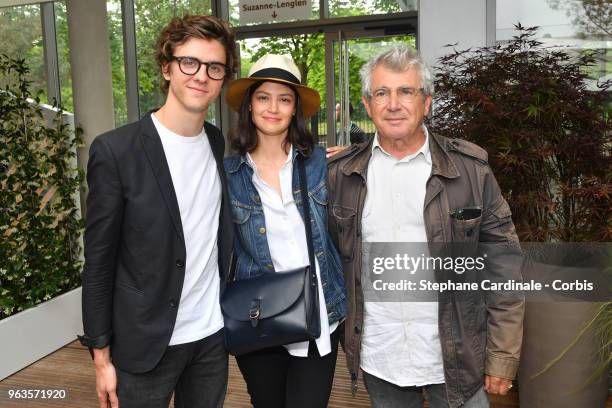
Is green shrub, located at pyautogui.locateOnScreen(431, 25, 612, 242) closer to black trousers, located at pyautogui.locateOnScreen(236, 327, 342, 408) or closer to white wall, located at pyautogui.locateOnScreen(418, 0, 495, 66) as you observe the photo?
white wall, located at pyautogui.locateOnScreen(418, 0, 495, 66)

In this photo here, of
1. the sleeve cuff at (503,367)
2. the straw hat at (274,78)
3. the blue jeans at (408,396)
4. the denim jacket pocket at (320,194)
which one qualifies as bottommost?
the blue jeans at (408,396)

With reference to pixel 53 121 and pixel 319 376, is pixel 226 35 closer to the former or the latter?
pixel 319 376

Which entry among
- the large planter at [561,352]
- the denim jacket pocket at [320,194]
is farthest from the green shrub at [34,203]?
the large planter at [561,352]

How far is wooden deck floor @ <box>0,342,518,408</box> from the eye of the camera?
10.4 feet

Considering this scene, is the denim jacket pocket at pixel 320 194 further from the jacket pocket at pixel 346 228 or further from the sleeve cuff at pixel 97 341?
the sleeve cuff at pixel 97 341

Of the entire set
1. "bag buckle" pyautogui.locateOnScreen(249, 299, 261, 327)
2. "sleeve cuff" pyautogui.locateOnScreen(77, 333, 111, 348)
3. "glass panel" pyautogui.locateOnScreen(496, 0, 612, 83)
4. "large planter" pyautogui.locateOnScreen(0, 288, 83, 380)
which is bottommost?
"large planter" pyautogui.locateOnScreen(0, 288, 83, 380)

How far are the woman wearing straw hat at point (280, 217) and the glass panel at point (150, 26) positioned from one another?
542 centimetres

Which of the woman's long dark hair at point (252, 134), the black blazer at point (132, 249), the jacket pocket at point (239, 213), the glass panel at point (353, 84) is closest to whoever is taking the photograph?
the black blazer at point (132, 249)

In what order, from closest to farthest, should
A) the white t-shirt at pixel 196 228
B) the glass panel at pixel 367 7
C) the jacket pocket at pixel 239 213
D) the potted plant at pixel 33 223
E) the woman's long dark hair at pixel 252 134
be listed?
the white t-shirt at pixel 196 228 → the jacket pocket at pixel 239 213 → the woman's long dark hair at pixel 252 134 → the potted plant at pixel 33 223 → the glass panel at pixel 367 7

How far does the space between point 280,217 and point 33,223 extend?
9.94 feet

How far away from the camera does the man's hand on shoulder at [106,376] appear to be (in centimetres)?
154

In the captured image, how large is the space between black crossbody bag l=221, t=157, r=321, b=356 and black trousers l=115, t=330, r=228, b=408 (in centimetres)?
8

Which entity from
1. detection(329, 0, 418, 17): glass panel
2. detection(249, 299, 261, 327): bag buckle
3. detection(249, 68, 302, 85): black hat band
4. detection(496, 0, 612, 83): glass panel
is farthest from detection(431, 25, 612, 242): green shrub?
detection(329, 0, 418, 17): glass panel

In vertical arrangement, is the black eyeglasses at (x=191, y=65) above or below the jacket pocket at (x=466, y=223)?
above
